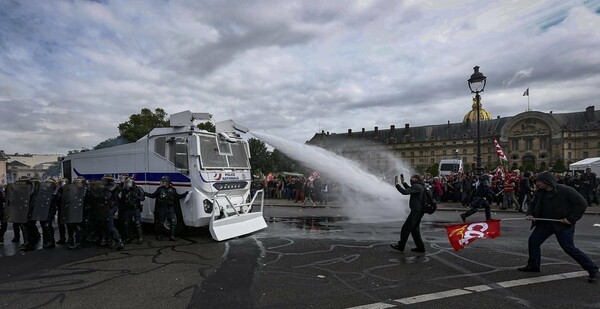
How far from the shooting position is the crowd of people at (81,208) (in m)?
8.92

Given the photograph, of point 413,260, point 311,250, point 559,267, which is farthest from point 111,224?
point 559,267

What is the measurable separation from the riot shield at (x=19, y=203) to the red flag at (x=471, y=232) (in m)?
9.25

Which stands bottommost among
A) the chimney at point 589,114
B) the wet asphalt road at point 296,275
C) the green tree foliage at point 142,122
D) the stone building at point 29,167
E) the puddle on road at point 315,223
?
the puddle on road at point 315,223

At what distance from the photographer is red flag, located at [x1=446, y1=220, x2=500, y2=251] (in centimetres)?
705

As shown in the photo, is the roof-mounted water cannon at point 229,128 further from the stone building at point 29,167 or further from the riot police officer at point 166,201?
the stone building at point 29,167

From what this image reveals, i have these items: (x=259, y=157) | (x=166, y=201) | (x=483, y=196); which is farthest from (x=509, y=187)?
Result: (x=259, y=157)

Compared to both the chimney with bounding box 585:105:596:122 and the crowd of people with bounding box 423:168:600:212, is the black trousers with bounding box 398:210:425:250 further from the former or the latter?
the chimney with bounding box 585:105:596:122

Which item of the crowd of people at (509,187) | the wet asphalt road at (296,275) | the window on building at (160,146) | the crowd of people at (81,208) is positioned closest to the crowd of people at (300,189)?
the crowd of people at (509,187)

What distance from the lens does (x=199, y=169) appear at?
9.59 meters

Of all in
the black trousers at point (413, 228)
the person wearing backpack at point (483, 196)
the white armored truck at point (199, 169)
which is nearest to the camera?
the black trousers at point (413, 228)

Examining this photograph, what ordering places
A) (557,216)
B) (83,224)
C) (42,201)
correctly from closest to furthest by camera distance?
1. (557,216)
2. (42,201)
3. (83,224)

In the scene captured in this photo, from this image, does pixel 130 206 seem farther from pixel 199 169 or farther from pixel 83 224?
pixel 199 169

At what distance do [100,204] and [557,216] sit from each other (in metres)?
9.05

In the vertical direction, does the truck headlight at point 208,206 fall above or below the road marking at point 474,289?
above
